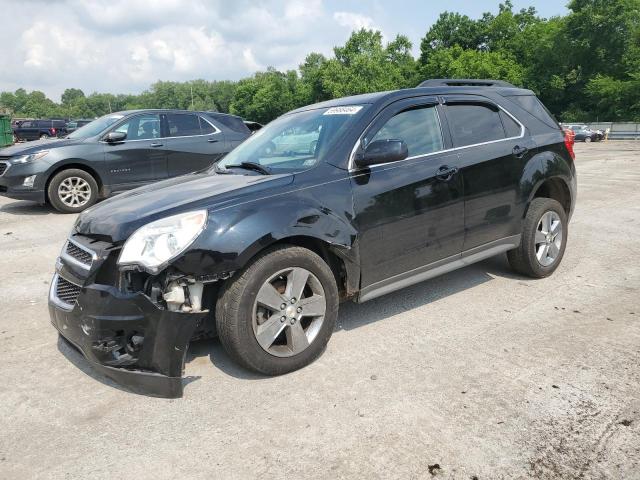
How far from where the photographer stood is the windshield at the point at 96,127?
9.24 metres

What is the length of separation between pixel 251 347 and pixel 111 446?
2.89 ft

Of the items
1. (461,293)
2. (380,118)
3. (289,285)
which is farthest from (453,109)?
(289,285)

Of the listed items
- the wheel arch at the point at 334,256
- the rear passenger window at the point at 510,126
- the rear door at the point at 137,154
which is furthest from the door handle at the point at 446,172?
the rear door at the point at 137,154

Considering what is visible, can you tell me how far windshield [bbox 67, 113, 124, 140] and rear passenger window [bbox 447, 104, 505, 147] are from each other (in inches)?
274

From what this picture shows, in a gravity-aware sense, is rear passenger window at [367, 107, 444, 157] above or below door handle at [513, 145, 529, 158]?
above

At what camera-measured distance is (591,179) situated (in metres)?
12.1

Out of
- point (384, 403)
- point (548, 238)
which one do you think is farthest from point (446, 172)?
point (384, 403)

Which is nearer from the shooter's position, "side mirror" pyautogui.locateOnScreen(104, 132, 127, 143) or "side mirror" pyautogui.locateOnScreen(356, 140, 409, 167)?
"side mirror" pyautogui.locateOnScreen(356, 140, 409, 167)

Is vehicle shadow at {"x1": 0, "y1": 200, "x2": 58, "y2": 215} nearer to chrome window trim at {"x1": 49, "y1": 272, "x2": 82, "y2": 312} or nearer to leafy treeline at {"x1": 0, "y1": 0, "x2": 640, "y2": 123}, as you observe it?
chrome window trim at {"x1": 49, "y1": 272, "x2": 82, "y2": 312}

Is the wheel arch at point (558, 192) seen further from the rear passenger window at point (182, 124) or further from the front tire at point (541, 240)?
the rear passenger window at point (182, 124)

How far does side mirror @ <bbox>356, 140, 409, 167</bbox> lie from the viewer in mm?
3496

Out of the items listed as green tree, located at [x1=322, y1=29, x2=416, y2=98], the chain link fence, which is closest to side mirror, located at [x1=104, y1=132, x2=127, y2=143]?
the chain link fence

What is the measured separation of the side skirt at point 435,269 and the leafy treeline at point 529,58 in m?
61.2

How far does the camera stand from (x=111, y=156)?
29.7ft
